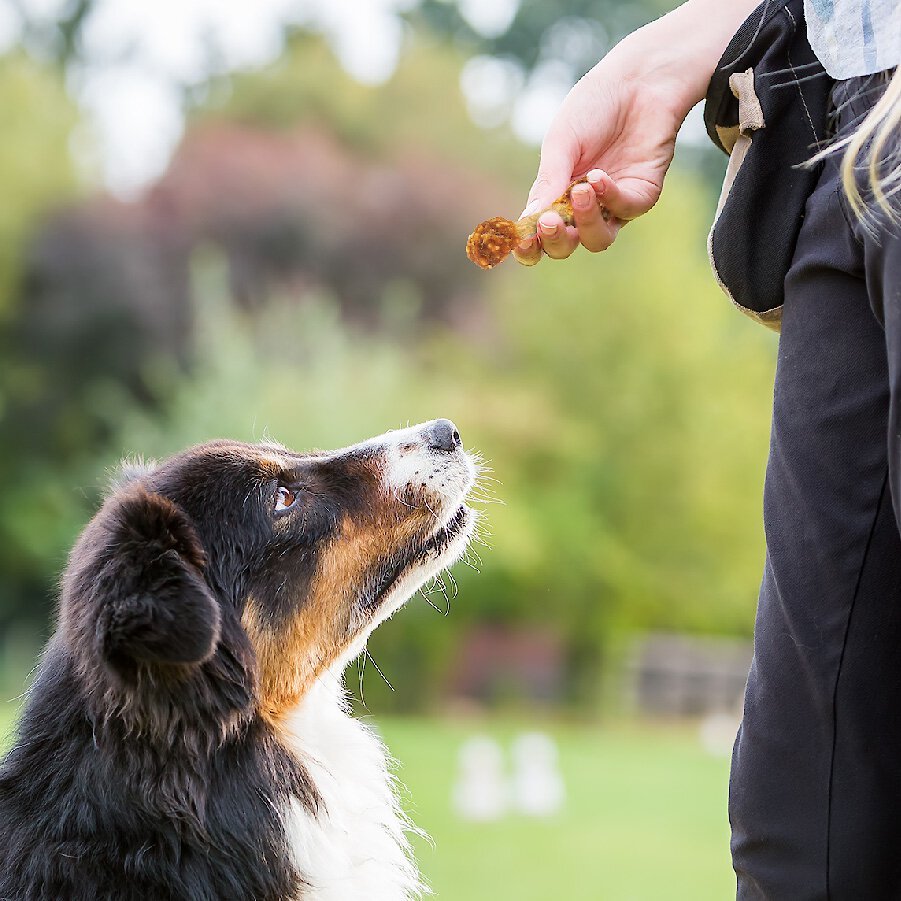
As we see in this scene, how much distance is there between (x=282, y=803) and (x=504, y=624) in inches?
768

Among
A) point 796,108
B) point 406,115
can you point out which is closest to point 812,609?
point 796,108

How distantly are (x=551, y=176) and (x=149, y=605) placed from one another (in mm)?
1137

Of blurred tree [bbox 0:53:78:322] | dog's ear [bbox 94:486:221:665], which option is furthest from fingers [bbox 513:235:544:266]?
blurred tree [bbox 0:53:78:322]

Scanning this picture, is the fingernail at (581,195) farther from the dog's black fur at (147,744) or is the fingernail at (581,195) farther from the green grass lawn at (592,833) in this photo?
the green grass lawn at (592,833)

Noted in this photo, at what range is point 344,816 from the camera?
277 cm

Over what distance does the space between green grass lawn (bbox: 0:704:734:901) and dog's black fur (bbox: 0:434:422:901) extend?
130 inches

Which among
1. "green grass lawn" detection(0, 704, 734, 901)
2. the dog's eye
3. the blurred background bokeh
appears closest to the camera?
the dog's eye

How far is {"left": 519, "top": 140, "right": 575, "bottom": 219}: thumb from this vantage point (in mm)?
2303

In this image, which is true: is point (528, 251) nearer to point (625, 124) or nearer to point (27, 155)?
point (625, 124)

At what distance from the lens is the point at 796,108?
2.04 metres

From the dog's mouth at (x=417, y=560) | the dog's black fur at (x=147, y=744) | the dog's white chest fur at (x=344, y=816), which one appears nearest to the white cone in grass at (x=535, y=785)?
the dog's white chest fur at (x=344, y=816)

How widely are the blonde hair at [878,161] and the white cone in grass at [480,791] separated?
9278 millimetres

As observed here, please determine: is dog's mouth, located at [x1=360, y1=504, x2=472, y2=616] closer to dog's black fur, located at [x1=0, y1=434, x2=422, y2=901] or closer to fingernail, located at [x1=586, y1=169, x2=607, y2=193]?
dog's black fur, located at [x1=0, y1=434, x2=422, y2=901]

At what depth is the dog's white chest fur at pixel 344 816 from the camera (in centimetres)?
259
